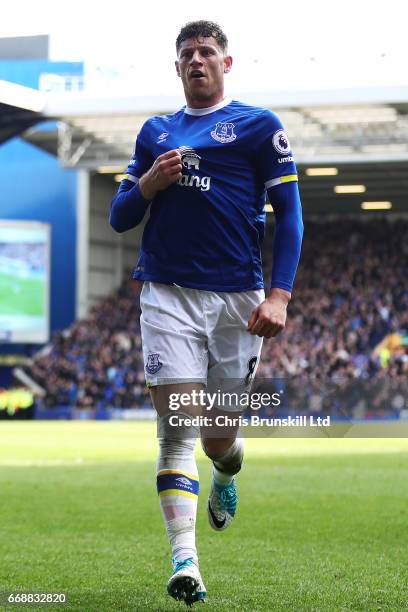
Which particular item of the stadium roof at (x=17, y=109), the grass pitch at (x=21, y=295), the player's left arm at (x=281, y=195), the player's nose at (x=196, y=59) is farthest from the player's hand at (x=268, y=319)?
the grass pitch at (x=21, y=295)

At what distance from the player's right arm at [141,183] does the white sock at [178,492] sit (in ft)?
3.67

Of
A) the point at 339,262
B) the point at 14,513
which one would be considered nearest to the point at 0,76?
the point at 339,262

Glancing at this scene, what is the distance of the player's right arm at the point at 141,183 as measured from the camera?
5566mm

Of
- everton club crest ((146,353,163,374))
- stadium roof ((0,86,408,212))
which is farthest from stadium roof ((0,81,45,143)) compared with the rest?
everton club crest ((146,353,163,374))

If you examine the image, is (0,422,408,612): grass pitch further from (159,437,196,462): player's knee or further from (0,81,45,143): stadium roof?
(0,81,45,143): stadium roof

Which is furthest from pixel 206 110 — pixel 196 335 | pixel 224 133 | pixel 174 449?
pixel 174 449

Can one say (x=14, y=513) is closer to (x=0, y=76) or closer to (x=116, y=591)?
(x=116, y=591)

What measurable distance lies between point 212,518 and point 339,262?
41.6 meters

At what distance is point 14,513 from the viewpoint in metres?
10.3

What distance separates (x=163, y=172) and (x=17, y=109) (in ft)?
106

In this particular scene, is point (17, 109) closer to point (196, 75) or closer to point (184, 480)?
point (196, 75)

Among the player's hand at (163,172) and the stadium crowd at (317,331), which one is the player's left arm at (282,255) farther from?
the stadium crowd at (317,331)

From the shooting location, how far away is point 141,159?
239 inches

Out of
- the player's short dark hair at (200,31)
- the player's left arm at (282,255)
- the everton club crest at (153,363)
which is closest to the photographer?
the player's left arm at (282,255)
